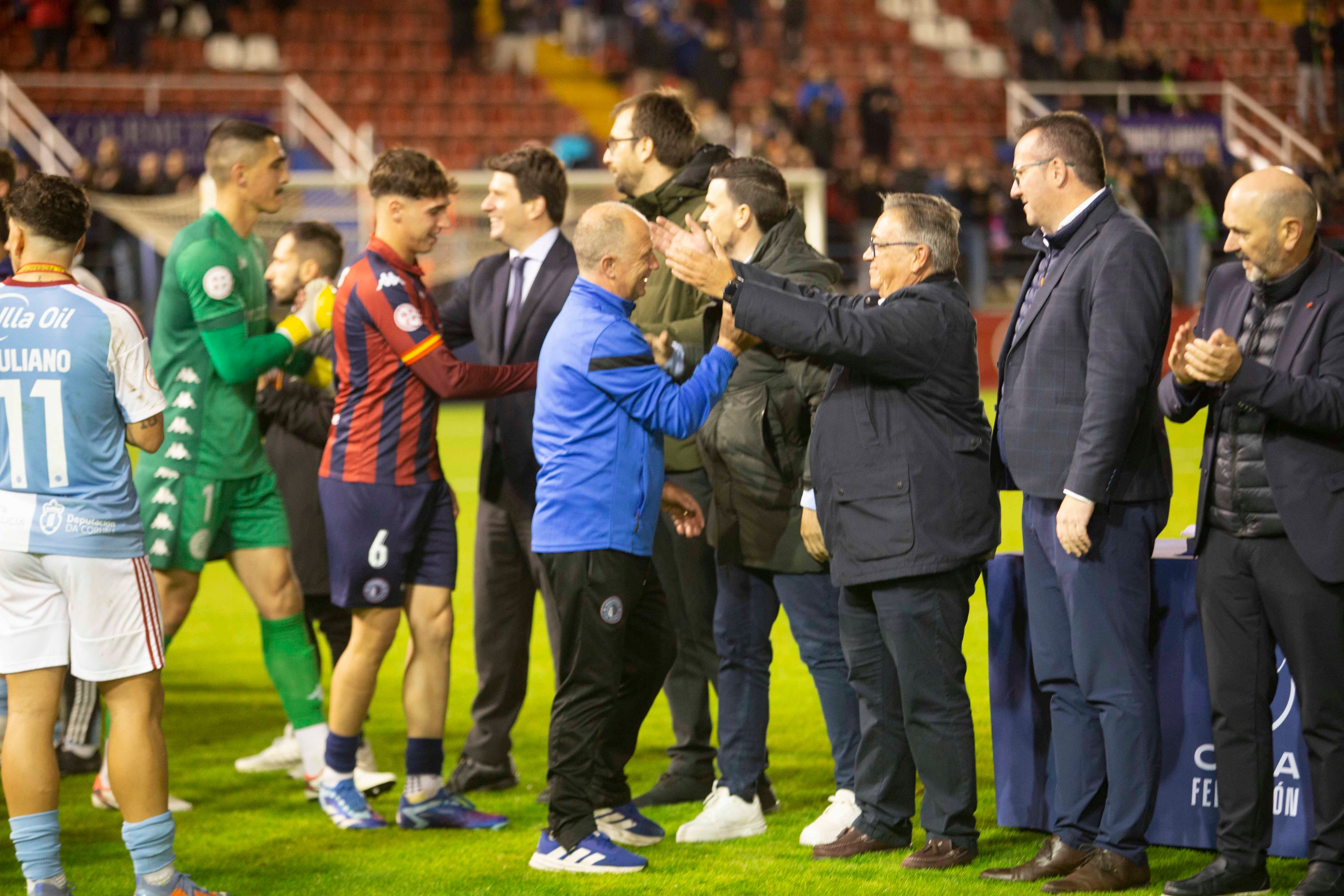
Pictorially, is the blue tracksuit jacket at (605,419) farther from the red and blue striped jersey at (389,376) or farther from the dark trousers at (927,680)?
the dark trousers at (927,680)

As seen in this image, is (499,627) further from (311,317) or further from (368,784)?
(311,317)

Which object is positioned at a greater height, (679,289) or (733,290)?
(679,289)

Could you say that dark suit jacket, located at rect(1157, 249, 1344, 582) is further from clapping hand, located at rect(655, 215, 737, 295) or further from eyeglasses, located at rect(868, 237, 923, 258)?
clapping hand, located at rect(655, 215, 737, 295)

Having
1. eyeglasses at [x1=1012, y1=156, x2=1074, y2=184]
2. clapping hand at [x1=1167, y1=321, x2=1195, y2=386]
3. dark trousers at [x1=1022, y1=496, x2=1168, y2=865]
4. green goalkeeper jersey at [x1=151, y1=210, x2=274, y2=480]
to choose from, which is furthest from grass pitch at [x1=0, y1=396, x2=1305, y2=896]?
eyeglasses at [x1=1012, y1=156, x2=1074, y2=184]

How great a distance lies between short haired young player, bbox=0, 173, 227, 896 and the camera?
12.7 feet

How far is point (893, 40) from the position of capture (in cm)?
2620

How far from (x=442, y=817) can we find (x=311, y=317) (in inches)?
70.9

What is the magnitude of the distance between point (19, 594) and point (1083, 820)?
2.95m

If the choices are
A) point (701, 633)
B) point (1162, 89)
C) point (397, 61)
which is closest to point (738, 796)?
point (701, 633)

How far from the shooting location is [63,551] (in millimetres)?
3867

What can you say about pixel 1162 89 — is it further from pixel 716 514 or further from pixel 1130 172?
pixel 716 514

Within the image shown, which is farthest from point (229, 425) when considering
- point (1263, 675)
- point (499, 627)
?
point (1263, 675)

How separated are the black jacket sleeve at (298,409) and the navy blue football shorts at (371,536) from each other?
858 mm

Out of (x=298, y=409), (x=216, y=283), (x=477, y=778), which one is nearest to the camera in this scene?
(x=216, y=283)
